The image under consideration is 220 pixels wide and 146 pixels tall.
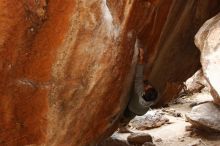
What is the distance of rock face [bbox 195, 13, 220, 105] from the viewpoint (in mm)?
4078

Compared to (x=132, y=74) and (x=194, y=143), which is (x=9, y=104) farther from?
(x=194, y=143)

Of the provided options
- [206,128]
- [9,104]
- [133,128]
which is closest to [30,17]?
[9,104]

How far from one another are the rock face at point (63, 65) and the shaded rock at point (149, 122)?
442cm

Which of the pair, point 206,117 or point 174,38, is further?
point 206,117

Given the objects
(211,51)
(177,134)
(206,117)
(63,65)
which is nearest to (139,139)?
(177,134)

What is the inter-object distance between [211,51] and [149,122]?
5.55 metres

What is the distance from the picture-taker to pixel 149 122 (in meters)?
9.84

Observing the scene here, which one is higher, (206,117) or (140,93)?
(140,93)

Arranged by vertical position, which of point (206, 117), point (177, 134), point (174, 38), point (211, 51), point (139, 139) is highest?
point (174, 38)

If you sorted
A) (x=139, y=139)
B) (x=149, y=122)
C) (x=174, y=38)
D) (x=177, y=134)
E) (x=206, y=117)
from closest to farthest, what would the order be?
1. (x=174, y=38)
2. (x=139, y=139)
3. (x=206, y=117)
4. (x=177, y=134)
5. (x=149, y=122)

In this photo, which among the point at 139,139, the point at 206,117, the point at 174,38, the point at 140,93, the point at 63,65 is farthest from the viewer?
the point at 206,117

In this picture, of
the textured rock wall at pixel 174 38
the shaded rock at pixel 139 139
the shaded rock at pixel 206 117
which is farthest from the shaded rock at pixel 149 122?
the textured rock wall at pixel 174 38

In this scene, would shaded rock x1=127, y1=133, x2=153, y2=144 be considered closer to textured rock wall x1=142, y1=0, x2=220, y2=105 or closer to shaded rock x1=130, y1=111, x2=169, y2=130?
textured rock wall x1=142, y1=0, x2=220, y2=105

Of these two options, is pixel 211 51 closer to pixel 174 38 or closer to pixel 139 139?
pixel 174 38
